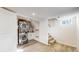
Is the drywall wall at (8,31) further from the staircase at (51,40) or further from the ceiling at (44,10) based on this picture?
the staircase at (51,40)

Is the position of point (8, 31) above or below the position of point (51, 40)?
above

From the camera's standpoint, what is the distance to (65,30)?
1.50 metres

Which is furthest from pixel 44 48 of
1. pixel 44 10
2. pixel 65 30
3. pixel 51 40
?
pixel 44 10

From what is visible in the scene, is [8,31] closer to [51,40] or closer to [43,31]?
[43,31]

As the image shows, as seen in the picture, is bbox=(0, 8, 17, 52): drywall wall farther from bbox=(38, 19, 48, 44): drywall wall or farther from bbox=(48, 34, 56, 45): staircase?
bbox=(48, 34, 56, 45): staircase

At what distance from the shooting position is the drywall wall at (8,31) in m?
1.41

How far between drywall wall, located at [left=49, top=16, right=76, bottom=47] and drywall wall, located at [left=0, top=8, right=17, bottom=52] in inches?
25.4

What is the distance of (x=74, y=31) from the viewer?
1.44 m

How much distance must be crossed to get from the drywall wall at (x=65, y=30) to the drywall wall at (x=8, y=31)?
64 cm

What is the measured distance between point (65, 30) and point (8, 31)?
983 millimetres

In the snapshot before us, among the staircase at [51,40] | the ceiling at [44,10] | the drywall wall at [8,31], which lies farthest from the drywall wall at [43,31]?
the drywall wall at [8,31]
